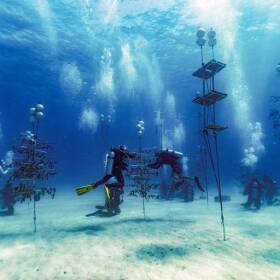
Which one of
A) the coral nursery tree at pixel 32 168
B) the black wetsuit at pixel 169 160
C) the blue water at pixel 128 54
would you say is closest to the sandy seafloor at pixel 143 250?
the coral nursery tree at pixel 32 168

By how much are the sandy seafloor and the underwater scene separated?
57 mm

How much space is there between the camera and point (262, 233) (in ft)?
33.4

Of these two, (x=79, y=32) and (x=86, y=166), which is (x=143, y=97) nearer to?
(x=79, y=32)

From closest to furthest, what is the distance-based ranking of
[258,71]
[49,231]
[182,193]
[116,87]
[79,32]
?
[49,231] < [182,193] < [79,32] < [258,71] < [116,87]

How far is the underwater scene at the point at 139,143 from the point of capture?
7.79 metres

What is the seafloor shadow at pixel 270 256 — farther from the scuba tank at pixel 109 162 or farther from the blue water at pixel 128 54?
the blue water at pixel 128 54

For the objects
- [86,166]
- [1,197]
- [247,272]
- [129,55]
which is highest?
[129,55]

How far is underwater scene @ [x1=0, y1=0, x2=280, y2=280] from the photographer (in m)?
A: 7.79

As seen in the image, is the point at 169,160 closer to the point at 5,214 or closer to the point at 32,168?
the point at 32,168

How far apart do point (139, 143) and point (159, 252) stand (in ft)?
Answer: 26.5

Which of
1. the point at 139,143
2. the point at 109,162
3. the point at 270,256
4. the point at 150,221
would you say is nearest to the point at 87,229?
the point at 150,221

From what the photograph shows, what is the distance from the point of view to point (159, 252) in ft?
25.9

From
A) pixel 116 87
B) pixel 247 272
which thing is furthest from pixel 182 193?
pixel 116 87

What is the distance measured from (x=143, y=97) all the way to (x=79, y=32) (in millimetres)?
29097
